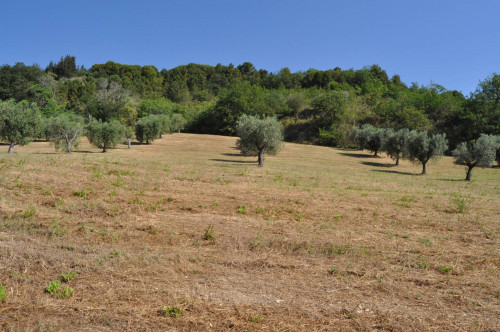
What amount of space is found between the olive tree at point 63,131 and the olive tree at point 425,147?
50.0m

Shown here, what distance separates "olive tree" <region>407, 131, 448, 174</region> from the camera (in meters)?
43.6

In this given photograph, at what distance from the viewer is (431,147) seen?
144ft

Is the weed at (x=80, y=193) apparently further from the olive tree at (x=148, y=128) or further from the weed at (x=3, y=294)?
the olive tree at (x=148, y=128)

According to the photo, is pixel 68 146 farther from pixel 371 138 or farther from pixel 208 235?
pixel 371 138

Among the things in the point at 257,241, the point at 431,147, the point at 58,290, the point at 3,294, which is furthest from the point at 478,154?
the point at 3,294

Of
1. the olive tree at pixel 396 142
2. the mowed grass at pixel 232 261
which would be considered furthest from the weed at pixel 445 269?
the olive tree at pixel 396 142

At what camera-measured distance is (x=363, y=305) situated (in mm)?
6059

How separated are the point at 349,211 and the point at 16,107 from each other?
46.6m

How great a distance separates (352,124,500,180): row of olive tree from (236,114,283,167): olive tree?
2061 cm

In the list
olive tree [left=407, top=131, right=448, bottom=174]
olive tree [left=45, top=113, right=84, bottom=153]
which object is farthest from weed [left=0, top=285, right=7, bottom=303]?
olive tree [left=45, top=113, right=84, bottom=153]

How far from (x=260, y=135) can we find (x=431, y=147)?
24.2m

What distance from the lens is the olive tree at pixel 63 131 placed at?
4716 centimetres

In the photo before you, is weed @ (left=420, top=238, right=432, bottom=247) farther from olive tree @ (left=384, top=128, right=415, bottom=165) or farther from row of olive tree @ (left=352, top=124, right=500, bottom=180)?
olive tree @ (left=384, top=128, right=415, bottom=165)

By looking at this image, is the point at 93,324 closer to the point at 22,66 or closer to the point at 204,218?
the point at 204,218
